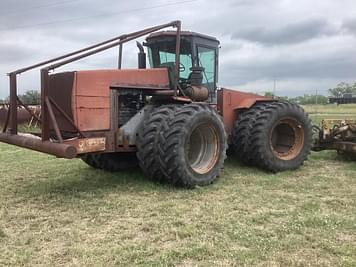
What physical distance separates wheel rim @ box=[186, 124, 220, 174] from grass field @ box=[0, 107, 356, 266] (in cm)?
37

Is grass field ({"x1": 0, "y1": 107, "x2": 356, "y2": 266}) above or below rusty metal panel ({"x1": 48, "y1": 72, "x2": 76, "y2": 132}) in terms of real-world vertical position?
below

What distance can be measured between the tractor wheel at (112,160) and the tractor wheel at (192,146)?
120 centimetres

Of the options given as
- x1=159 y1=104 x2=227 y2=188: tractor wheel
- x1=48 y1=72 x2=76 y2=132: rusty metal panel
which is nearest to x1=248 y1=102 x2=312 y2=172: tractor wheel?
x1=159 y1=104 x2=227 y2=188: tractor wheel

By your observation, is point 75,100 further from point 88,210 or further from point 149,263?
point 149,263

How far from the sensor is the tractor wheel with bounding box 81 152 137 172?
8047mm

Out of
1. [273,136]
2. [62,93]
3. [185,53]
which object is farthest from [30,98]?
[273,136]

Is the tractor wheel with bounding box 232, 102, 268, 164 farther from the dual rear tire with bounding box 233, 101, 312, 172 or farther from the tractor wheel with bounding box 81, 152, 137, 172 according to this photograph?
the tractor wheel with bounding box 81, 152, 137, 172

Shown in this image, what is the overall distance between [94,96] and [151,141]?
3.16 feet

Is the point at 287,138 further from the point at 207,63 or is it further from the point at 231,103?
the point at 207,63

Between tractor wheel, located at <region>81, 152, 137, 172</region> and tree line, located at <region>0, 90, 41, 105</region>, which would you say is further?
tractor wheel, located at <region>81, 152, 137, 172</region>

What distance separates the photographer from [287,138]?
9.17m

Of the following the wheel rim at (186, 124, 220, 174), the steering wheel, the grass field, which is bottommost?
the grass field

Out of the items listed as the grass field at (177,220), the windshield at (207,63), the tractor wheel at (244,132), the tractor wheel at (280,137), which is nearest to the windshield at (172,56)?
the windshield at (207,63)

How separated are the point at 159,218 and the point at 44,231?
1.23 meters
